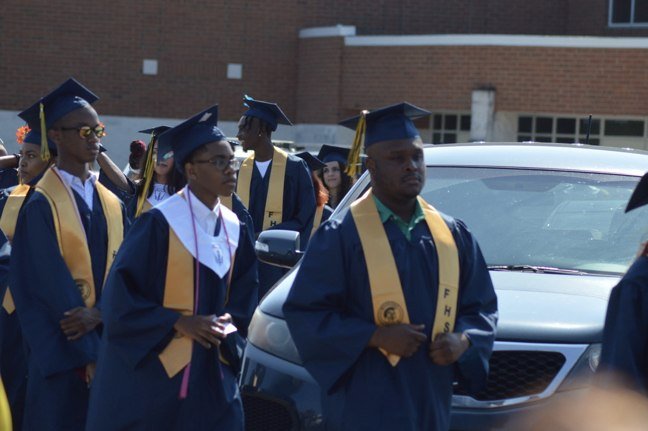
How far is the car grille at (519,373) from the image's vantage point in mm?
4930

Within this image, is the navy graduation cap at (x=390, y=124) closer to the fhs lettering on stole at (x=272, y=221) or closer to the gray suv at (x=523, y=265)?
the gray suv at (x=523, y=265)

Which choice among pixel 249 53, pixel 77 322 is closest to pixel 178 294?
pixel 77 322

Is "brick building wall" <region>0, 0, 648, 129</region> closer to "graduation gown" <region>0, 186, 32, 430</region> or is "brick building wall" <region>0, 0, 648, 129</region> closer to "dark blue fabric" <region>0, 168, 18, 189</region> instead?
"dark blue fabric" <region>0, 168, 18, 189</region>

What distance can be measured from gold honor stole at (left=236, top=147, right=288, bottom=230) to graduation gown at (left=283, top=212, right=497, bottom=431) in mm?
4649

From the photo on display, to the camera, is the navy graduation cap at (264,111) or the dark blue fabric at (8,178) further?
the dark blue fabric at (8,178)

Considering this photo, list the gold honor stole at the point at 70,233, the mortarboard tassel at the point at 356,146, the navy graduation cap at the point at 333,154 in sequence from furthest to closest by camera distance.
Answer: the navy graduation cap at the point at 333,154 → the gold honor stole at the point at 70,233 → the mortarboard tassel at the point at 356,146

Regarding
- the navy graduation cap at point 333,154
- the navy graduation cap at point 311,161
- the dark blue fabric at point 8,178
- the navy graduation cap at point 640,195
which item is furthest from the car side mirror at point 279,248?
the navy graduation cap at point 333,154

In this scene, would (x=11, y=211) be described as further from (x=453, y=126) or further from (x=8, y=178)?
(x=453, y=126)

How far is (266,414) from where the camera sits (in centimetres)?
539

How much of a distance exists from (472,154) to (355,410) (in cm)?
242

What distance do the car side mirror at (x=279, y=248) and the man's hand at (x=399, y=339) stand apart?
5.11ft

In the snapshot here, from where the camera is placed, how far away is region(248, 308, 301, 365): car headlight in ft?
17.3

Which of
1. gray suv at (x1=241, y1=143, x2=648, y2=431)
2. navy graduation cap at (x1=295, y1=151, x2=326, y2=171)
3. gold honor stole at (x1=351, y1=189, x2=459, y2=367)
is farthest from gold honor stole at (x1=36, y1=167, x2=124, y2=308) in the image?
navy graduation cap at (x1=295, y1=151, x2=326, y2=171)

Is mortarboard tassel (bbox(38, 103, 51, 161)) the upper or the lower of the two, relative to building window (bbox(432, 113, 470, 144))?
upper
